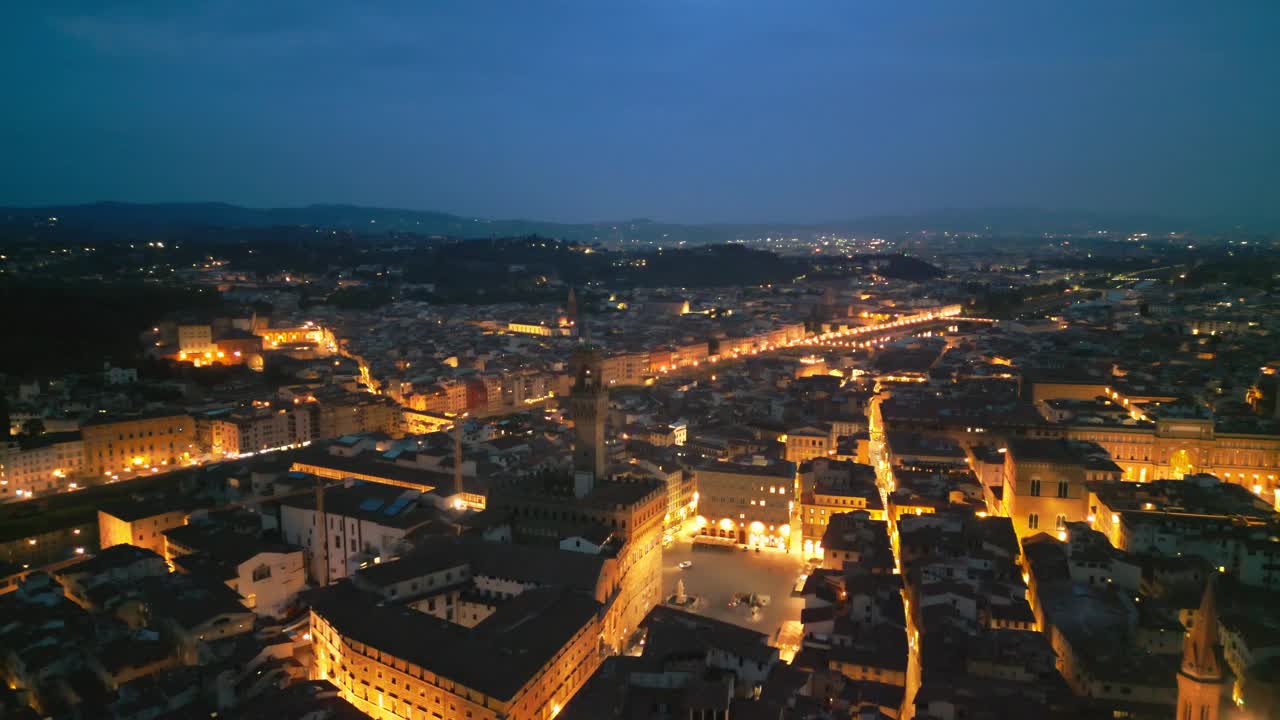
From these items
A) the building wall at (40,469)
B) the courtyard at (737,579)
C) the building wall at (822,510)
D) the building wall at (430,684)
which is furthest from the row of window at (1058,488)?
the building wall at (40,469)

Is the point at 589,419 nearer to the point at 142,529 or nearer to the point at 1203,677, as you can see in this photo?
the point at 142,529

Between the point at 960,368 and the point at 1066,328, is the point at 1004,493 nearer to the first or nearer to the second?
the point at 960,368

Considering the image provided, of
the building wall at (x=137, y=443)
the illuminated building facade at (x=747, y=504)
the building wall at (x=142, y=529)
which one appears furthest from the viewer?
the building wall at (x=137, y=443)

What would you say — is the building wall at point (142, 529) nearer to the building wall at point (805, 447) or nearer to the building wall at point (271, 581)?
the building wall at point (271, 581)

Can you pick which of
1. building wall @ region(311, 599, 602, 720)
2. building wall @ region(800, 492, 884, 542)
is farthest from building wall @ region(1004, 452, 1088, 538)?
building wall @ region(311, 599, 602, 720)

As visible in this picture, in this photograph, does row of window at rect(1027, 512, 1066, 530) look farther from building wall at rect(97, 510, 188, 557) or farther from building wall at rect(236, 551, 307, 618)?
building wall at rect(97, 510, 188, 557)

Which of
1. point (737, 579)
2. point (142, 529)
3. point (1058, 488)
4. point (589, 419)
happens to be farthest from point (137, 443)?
point (1058, 488)

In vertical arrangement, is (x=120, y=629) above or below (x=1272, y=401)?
below

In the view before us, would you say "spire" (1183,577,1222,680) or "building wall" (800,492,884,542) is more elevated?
"spire" (1183,577,1222,680)

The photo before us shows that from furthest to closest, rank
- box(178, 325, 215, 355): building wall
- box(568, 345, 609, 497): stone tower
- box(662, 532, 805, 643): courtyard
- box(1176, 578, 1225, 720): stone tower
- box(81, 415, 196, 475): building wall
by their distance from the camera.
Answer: box(178, 325, 215, 355): building wall → box(81, 415, 196, 475): building wall → box(568, 345, 609, 497): stone tower → box(662, 532, 805, 643): courtyard → box(1176, 578, 1225, 720): stone tower

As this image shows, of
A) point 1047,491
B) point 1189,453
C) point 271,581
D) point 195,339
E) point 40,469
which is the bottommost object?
point 271,581

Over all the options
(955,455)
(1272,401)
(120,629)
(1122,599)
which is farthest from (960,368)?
(120,629)
